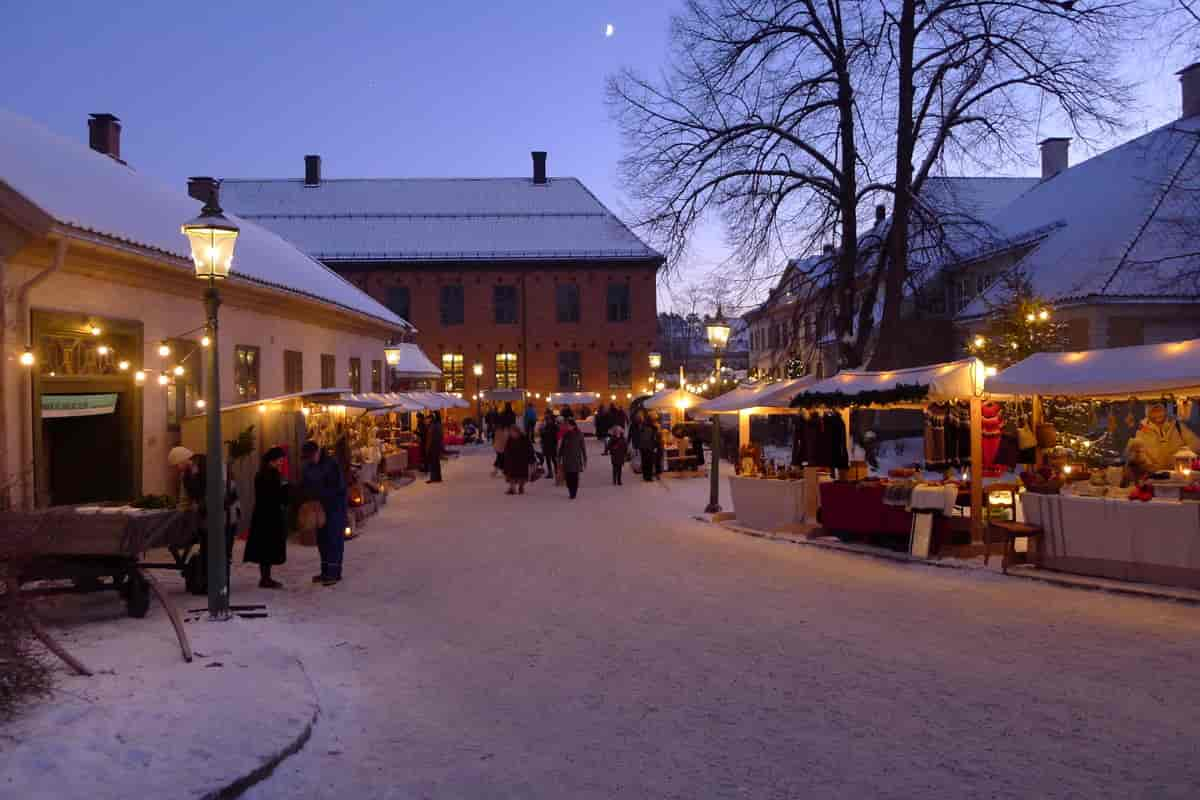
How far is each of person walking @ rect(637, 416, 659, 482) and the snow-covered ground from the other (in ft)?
42.6

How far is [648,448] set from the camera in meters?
25.9

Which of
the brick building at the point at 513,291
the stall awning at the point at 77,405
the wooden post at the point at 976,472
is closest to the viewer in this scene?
the stall awning at the point at 77,405

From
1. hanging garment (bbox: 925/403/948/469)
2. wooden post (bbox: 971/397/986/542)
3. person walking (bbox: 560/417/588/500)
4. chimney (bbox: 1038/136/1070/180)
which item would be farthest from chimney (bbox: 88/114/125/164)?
chimney (bbox: 1038/136/1070/180)

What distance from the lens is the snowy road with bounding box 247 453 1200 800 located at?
213 inches

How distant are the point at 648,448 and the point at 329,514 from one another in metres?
15.1

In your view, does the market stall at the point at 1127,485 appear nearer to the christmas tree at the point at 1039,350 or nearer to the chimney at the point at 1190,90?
the christmas tree at the point at 1039,350

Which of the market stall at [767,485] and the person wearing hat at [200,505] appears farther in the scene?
the market stall at [767,485]

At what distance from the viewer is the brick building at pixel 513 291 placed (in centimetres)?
5294

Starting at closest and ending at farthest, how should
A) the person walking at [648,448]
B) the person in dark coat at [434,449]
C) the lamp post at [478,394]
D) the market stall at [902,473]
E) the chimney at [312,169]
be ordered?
the market stall at [902,473], the person in dark coat at [434,449], the person walking at [648,448], the lamp post at [478,394], the chimney at [312,169]

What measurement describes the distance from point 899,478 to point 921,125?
10888 mm

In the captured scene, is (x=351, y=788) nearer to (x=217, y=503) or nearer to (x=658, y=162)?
(x=217, y=503)

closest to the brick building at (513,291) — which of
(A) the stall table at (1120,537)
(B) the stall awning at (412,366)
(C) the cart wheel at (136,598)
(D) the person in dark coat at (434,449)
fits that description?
(B) the stall awning at (412,366)

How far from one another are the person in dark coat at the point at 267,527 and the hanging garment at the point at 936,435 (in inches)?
356

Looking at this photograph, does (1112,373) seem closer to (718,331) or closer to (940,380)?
(940,380)
